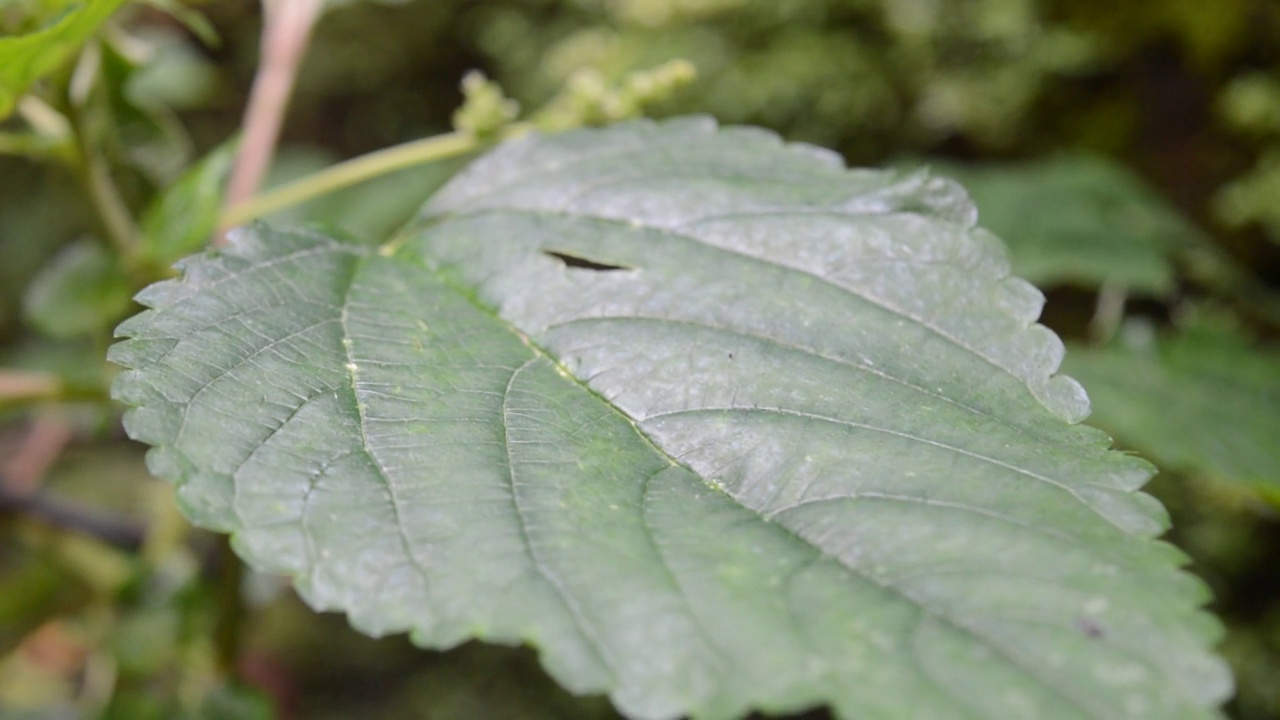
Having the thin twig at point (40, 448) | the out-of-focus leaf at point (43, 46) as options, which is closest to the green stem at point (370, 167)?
the out-of-focus leaf at point (43, 46)

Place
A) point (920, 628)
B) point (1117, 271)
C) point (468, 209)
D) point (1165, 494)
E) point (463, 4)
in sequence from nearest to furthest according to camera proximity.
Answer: point (920, 628)
point (468, 209)
point (1117, 271)
point (1165, 494)
point (463, 4)

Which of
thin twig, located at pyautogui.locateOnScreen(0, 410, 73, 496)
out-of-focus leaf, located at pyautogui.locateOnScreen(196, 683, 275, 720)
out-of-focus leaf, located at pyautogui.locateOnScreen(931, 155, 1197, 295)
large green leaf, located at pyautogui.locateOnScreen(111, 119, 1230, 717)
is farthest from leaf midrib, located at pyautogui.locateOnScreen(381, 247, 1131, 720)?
thin twig, located at pyautogui.locateOnScreen(0, 410, 73, 496)

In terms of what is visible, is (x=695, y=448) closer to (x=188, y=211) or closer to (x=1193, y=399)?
(x=188, y=211)

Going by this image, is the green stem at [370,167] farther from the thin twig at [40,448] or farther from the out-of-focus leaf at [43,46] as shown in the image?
the thin twig at [40,448]

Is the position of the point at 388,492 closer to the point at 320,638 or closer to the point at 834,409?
the point at 834,409

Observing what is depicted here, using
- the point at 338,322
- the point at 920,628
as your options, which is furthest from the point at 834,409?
the point at 338,322

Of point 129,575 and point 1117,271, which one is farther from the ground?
point 1117,271

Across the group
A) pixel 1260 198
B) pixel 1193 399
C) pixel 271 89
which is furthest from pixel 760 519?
pixel 1260 198
